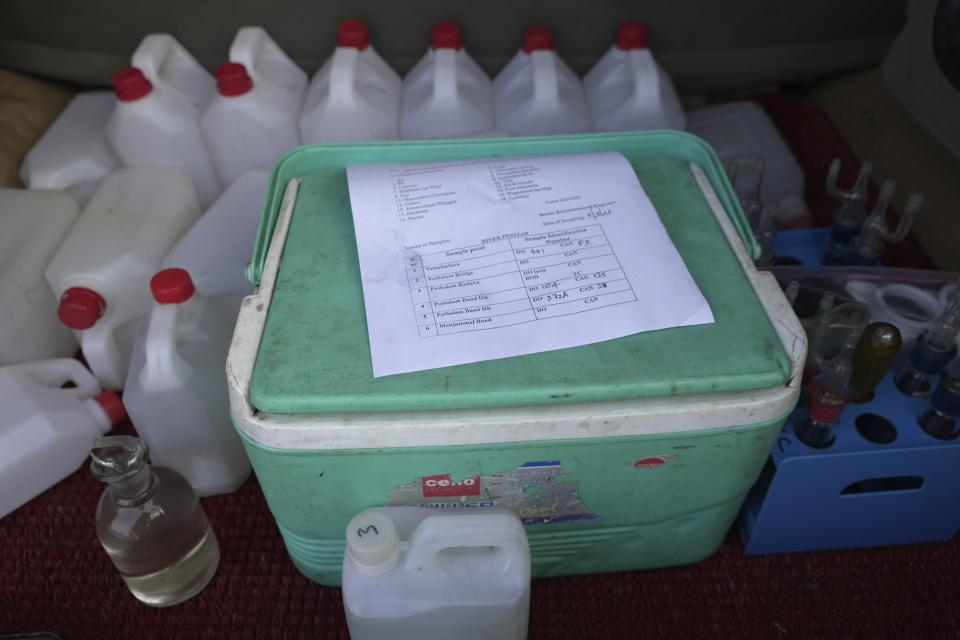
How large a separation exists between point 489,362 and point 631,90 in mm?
650

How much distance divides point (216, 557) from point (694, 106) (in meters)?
1.07

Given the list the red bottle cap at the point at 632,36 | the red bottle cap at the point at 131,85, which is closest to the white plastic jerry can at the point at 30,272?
the red bottle cap at the point at 131,85

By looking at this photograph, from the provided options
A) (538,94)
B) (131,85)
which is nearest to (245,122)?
(131,85)

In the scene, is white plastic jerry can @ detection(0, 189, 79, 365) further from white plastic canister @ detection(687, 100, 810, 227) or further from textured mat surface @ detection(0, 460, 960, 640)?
white plastic canister @ detection(687, 100, 810, 227)

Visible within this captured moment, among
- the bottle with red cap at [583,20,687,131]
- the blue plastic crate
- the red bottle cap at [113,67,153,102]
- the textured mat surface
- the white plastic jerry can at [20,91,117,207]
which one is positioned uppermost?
the red bottle cap at [113,67,153,102]

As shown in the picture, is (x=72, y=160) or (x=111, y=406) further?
(x=72, y=160)

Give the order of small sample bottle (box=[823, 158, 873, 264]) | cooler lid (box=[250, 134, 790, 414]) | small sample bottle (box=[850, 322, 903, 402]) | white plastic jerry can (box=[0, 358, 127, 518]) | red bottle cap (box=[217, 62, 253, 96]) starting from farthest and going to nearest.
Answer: red bottle cap (box=[217, 62, 253, 96]) < small sample bottle (box=[823, 158, 873, 264]) < white plastic jerry can (box=[0, 358, 127, 518]) < small sample bottle (box=[850, 322, 903, 402]) < cooler lid (box=[250, 134, 790, 414])

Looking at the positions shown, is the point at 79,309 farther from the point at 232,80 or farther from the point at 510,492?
the point at 510,492

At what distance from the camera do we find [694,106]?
4.42ft

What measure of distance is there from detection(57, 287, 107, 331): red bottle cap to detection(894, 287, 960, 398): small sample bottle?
35.0 inches

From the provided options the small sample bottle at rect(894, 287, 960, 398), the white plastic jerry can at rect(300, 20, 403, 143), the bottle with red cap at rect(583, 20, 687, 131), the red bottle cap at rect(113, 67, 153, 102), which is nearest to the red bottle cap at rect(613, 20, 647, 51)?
the bottle with red cap at rect(583, 20, 687, 131)

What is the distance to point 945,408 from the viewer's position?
73 cm

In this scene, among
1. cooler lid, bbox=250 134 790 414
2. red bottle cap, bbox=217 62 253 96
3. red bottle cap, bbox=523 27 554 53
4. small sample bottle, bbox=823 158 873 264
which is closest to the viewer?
cooler lid, bbox=250 134 790 414

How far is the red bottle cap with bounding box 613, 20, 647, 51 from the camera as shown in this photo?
3.71ft
